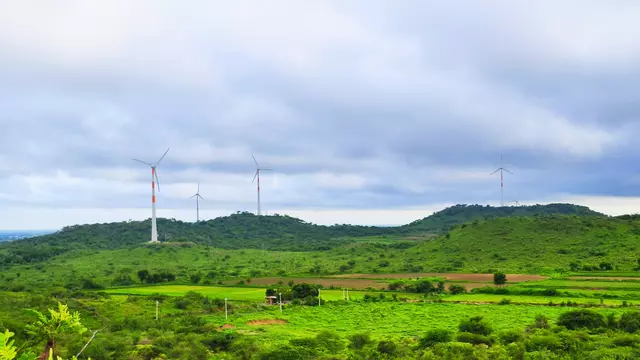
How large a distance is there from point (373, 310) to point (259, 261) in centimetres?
8860

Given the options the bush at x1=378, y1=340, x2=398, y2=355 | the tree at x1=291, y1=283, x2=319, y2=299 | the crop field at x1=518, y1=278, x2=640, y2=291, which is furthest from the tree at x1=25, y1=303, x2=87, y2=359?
the crop field at x1=518, y1=278, x2=640, y2=291

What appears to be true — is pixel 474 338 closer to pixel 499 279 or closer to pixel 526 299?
pixel 526 299

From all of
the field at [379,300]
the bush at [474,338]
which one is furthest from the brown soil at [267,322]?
the bush at [474,338]

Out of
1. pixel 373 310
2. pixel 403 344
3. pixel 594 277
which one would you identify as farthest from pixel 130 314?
pixel 594 277

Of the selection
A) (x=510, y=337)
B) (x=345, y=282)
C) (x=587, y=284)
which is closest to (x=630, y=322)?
(x=510, y=337)

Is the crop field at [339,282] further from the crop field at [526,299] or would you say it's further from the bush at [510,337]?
the bush at [510,337]

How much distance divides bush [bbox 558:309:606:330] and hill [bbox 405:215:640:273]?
50736 mm

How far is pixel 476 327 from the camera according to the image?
174 feet

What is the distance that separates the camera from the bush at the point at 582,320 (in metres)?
54.6

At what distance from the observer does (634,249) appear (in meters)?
118

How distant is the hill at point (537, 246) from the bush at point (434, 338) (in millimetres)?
63215

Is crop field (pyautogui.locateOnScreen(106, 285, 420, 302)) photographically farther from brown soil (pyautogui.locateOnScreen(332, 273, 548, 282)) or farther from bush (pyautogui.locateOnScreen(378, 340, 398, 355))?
bush (pyautogui.locateOnScreen(378, 340, 398, 355))

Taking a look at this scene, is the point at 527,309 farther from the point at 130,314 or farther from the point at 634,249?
the point at 634,249

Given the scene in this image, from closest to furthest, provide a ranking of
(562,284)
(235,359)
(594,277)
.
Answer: (235,359), (562,284), (594,277)
